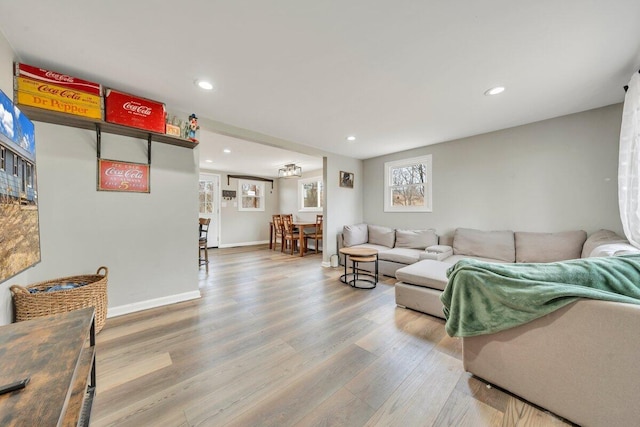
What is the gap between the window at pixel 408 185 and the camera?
415cm

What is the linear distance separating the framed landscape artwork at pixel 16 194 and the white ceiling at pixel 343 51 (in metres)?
0.64

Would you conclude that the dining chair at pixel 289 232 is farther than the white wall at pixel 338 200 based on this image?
Yes

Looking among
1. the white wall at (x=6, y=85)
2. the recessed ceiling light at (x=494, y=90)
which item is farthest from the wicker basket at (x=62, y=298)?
the recessed ceiling light at (x=494, y=90)

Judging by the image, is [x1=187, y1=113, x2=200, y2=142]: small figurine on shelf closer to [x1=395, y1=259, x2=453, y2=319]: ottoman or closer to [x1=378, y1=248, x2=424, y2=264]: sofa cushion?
[x1=395, y1=259, x2=453, y2=319]: ottoman

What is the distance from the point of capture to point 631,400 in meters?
1.00

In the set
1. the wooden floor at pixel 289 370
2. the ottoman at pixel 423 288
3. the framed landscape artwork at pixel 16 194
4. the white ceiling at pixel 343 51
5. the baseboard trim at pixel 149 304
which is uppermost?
the white ceiling at pixel 343 51

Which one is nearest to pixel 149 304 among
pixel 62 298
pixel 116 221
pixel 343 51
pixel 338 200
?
pixel 62 298

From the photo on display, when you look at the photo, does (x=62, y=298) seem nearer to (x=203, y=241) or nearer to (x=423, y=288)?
(x=203, y=241)

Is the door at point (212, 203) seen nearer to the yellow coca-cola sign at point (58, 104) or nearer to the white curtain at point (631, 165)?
Result: the yellow coca-cola sign at point (58, 104)

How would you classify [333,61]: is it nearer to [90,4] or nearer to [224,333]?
[90,4]

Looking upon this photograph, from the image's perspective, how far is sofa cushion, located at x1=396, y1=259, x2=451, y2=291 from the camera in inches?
91.3

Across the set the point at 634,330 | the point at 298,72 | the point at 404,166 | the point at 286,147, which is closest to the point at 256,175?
the point at 286,147

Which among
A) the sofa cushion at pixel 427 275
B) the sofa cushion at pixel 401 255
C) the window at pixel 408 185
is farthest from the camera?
the window at pixel 408 185

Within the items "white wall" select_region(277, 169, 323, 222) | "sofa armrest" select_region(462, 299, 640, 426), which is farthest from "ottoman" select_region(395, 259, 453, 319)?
"white wall" select_region(277, 169, 323, 222)
